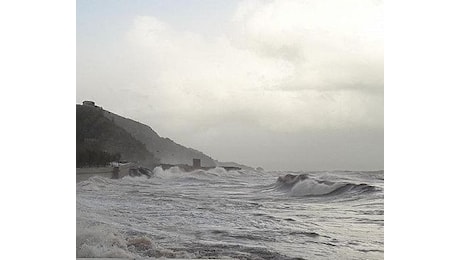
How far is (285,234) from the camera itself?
14.9 feet

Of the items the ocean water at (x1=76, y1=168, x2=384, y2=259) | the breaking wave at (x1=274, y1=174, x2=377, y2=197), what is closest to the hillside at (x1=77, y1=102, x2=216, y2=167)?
the ocean water at (x1=76, y1=168, x2=384, y2=259)

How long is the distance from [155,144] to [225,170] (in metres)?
0.52

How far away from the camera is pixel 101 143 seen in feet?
15.5

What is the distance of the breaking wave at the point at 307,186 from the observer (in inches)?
179

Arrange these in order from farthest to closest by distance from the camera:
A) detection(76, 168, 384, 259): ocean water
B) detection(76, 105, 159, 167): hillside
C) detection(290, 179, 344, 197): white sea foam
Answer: detection(76, 105, 159, 167): hillside → detection(290, 179, 344, 197): white sea foam → detection(76, 168, 384, 259): ocean water

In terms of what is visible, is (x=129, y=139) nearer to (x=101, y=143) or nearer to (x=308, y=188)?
(x=101, y=143)

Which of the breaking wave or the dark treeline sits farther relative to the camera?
the dark treeline

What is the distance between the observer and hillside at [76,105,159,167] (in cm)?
470

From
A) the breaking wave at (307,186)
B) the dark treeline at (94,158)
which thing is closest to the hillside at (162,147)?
the dark treeline at (94,158)

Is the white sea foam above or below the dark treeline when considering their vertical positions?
below

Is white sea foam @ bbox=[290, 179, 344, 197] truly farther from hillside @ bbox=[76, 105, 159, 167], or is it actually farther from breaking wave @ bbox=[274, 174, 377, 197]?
hillside @ bbox=[76, 105, 159, 167]

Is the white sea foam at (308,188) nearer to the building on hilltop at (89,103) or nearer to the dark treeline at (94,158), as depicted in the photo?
the dark treeline at (94,158)
